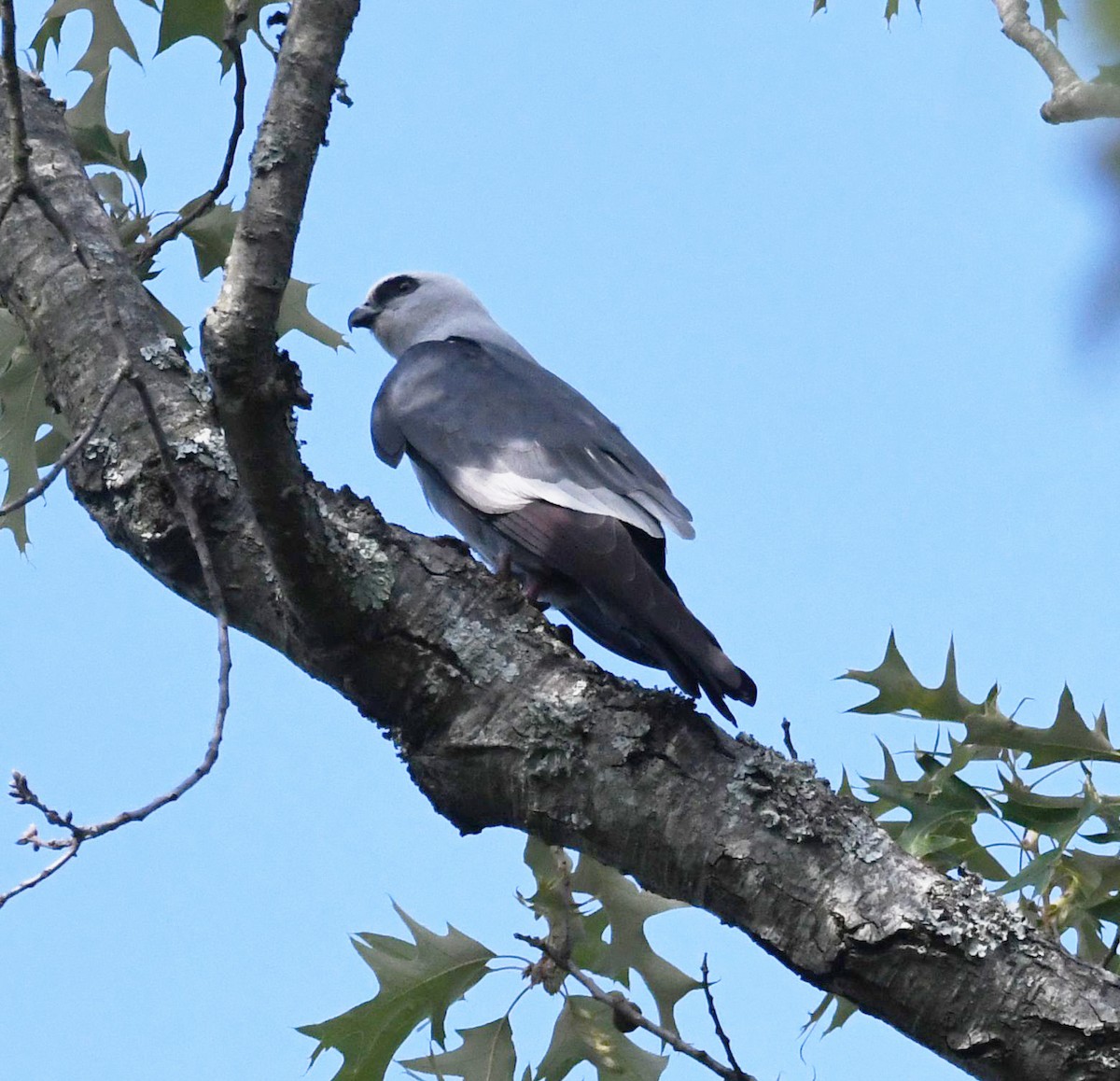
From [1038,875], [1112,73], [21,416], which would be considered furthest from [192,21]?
[1112,73]

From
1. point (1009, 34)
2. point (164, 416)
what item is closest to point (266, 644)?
point (164, 416)

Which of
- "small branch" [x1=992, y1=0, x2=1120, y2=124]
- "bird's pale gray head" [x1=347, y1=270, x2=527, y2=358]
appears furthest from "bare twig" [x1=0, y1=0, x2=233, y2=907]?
"bird's pale gray head" [x1=347, y1=270, x2=527, y2=358]

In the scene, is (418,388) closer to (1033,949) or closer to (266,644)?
(266,644)

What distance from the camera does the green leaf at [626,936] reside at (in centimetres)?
357

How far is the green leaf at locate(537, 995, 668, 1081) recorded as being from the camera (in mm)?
3439

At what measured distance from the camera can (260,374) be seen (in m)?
2.58

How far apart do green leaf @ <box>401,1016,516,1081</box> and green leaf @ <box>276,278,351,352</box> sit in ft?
8.03

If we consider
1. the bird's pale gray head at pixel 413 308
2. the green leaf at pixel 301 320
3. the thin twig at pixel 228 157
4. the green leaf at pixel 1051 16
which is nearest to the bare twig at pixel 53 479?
the thin twig at pixel 228 157

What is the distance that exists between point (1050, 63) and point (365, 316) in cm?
545

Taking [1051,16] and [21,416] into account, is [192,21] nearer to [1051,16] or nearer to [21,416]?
[21,416]

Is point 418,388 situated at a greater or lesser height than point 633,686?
greater

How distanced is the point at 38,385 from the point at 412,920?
7.05 feet

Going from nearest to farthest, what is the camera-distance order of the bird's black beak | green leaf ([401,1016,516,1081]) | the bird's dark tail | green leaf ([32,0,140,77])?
1. the bird's dark tail
2. green leaf ([401,1016,516,1081])
3. green leaf ([32,0,140,77])
4. the bird's black beak

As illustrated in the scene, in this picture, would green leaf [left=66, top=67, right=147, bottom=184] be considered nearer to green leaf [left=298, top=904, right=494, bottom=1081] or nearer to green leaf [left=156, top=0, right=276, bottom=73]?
green leaf [left=156, top=0, right=276, bottom=73]
